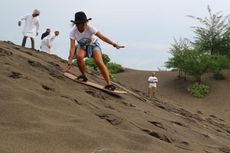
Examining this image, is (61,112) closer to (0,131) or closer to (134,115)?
(0,131)

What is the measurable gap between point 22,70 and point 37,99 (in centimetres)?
198

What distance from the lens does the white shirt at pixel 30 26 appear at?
14555mm

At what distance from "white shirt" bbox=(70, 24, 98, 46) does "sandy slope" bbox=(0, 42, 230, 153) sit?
0.68 metres

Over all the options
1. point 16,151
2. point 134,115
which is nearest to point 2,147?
point 16,151

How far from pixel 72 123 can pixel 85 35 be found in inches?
134

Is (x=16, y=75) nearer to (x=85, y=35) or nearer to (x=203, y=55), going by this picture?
(x=85, y=35)

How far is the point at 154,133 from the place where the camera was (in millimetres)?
6551

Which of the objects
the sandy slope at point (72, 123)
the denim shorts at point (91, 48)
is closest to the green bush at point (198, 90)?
the sandy slope at point (72, 123)

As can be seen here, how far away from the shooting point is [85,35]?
347 inches

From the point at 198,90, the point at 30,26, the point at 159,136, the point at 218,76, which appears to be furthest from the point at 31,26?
the point at 218,76

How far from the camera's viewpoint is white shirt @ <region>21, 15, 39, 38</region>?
14555 mm

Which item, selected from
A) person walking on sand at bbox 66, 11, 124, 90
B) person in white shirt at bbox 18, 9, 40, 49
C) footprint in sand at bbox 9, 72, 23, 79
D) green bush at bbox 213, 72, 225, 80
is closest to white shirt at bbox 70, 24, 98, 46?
person walking on sand at bbox 66, 11, 124, 90

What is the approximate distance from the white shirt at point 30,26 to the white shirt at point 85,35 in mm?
5905

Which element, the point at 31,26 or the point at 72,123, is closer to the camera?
the point at 72,123
